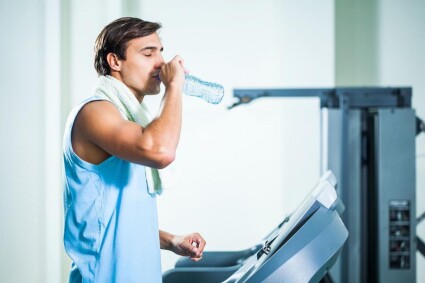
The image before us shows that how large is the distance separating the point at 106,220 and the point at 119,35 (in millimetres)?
444

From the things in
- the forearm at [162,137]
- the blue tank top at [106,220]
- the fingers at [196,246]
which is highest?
the forearm at [162,137]

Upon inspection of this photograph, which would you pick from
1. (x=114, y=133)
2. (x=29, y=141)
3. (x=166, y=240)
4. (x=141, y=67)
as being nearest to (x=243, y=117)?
(x=29, y=141)

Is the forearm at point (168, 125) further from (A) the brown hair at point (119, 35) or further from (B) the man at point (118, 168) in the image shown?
(A) the brown hair at point (119, 35)

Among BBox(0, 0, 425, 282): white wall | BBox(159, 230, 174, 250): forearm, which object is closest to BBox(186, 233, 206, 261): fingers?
BBox(159, 230, 174, 250): forearm

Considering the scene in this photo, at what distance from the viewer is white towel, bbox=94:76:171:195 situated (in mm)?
1292

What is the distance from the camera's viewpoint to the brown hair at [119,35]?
1.37 meters

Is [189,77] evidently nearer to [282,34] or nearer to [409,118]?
[409,118]

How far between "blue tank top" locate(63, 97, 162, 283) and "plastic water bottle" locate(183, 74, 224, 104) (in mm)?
254

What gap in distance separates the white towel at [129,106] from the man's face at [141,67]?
4cm

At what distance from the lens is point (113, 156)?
1.26 metres

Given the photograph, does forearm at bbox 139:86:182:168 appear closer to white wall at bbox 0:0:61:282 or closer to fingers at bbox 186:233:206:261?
fingers at bbox 186:233:206:261

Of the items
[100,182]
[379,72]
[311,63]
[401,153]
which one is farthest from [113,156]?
[379,72]

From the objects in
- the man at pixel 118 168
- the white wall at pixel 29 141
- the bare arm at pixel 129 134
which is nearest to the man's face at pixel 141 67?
the man at pixel 118 168

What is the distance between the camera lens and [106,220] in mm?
1259
